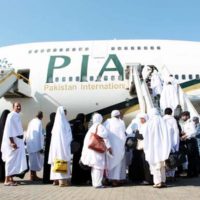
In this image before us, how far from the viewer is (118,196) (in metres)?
7.57

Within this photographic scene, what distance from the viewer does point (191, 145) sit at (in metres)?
11.2

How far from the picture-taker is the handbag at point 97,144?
29.2 feet

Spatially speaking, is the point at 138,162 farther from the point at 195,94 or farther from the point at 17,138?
the point at 195,94

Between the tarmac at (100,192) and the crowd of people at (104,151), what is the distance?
32cm

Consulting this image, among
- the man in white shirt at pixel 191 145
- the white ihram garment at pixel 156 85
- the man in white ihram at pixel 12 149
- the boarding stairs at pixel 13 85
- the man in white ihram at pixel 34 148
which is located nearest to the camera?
the man in white ihram at pixel 12 149

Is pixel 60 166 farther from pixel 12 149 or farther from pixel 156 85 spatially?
pixel 156 85

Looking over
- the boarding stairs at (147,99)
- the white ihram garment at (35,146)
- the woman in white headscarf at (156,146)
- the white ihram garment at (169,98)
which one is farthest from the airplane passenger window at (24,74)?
the woman in white headscarf at (156,146)

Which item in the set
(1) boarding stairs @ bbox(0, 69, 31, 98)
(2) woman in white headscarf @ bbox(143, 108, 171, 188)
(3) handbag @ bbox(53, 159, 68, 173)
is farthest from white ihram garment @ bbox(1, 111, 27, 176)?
(1) boarding stairs @ bbox(0, 69, 31, 98)

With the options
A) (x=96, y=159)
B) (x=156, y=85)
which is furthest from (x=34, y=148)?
(x=156, y=85)

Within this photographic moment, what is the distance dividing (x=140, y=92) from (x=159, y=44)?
249 inches

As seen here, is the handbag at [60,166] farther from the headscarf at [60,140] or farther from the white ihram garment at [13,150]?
the white ihram garment at [13,150]

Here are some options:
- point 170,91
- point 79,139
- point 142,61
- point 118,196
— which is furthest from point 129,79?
point 118,196

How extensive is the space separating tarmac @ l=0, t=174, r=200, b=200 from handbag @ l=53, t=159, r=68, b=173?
0.35 metres

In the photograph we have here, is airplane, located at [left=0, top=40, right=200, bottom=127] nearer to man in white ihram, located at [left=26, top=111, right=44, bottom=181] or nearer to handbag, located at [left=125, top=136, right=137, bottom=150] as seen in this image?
man in white ihram, located at [left=26, top=111, right=44, bottom=181]
